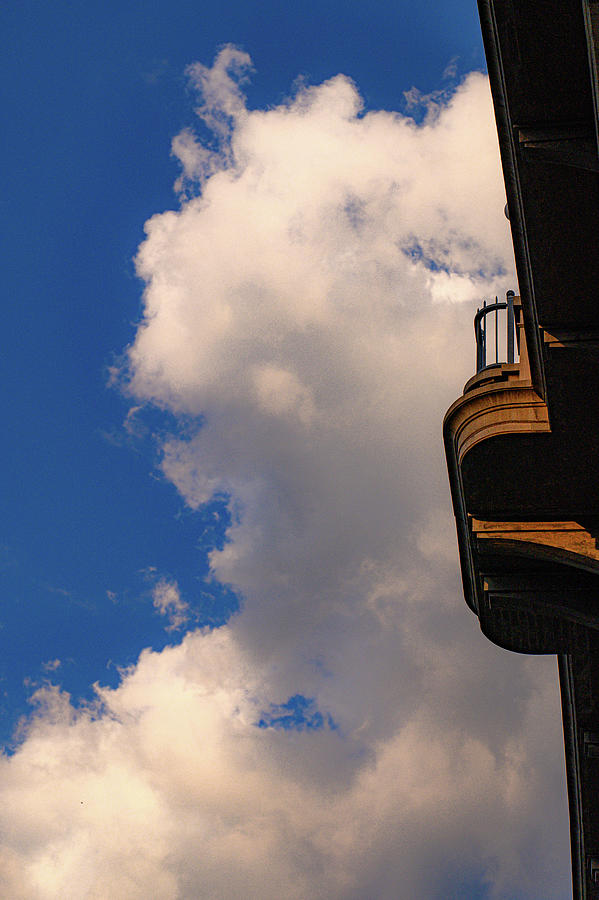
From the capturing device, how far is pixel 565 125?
6773 mm

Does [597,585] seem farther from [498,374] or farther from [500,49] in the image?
[500,49]

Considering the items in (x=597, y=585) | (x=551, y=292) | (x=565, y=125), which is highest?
(x=565, y=125)

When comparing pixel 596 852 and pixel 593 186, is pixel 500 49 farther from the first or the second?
pixel 596 852

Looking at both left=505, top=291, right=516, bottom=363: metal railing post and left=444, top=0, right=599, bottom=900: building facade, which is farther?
left=505, top=291, right=516, bottom=363: metal railing post

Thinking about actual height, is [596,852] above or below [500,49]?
below

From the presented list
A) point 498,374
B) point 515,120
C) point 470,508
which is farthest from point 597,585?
point 515,120

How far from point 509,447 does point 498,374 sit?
82 centimetres

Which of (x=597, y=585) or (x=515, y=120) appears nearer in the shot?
(x=515, y=120)

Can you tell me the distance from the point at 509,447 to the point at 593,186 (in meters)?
2.75

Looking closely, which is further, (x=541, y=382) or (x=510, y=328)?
(x=510, y=328)

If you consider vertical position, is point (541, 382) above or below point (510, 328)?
below

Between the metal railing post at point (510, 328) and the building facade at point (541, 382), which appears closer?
the building facade at point (541, 382)

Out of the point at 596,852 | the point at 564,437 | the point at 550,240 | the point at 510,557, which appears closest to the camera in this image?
the point at 550,240

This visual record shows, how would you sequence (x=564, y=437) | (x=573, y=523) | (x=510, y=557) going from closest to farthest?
(x=564, y=437) < (x=573, y=523) < (x=510, y=557)
